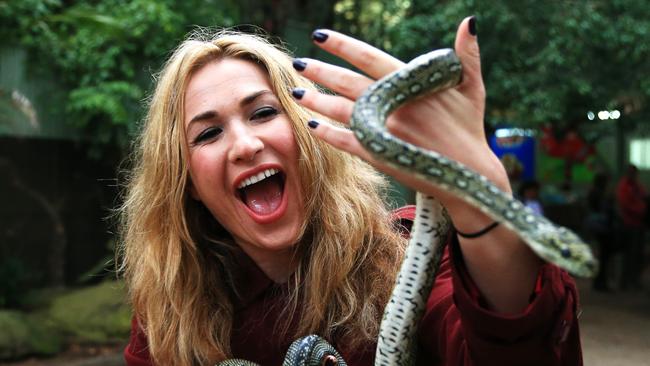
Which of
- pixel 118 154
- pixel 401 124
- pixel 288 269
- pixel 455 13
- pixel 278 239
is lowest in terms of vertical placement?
pixel 118 154

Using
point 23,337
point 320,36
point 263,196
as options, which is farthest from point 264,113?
point 23,337

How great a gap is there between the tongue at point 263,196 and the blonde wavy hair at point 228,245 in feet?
0.30

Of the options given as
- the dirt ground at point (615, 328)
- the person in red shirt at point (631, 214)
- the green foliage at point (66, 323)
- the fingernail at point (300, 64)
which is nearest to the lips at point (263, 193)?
the fingernail at point (300, 64)

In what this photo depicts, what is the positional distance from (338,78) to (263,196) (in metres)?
0.72

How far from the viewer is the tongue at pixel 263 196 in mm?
2008

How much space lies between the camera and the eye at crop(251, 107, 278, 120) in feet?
6.48

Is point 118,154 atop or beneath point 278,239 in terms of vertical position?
beneath

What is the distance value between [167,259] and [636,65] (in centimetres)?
690

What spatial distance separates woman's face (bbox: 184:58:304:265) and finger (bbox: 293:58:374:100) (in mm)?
523

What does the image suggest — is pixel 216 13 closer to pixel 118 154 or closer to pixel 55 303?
pixel 118 154

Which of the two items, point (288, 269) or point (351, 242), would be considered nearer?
point (351, 242)

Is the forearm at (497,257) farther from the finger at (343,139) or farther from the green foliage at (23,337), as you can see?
the green foliage at (23,337)

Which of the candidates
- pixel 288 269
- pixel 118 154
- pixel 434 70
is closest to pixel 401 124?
pixel 434 70

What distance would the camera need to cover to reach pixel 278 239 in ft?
6.51
